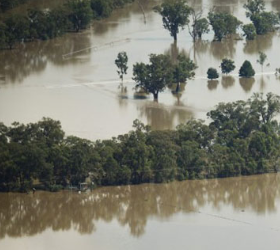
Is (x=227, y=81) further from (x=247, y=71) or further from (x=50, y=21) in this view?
(x=50, y=21)

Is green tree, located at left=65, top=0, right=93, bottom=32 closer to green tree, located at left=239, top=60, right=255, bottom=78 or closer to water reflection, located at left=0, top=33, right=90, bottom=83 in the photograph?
water reflection, located at left=0, top=33, right=90, bottom=83

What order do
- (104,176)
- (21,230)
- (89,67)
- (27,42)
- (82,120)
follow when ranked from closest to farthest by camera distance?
(21,230)
(104,176)
(82,120)
(89,67)
(27,42)

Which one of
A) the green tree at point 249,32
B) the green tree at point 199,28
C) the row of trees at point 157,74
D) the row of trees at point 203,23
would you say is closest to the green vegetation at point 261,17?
the row of trees at point 203,23

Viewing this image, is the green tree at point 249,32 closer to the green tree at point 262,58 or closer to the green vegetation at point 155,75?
the green tree at point 262,58

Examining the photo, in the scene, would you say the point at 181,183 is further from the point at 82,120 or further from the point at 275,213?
the point at 82,120

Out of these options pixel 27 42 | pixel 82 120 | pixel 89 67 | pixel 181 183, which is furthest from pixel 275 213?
pixel 27 42

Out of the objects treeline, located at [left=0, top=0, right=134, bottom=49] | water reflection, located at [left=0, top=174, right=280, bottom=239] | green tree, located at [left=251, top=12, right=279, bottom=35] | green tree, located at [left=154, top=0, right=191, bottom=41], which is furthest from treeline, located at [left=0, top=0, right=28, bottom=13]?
water reflection, located at [left=0, top=174, right=280, bottom=239]
